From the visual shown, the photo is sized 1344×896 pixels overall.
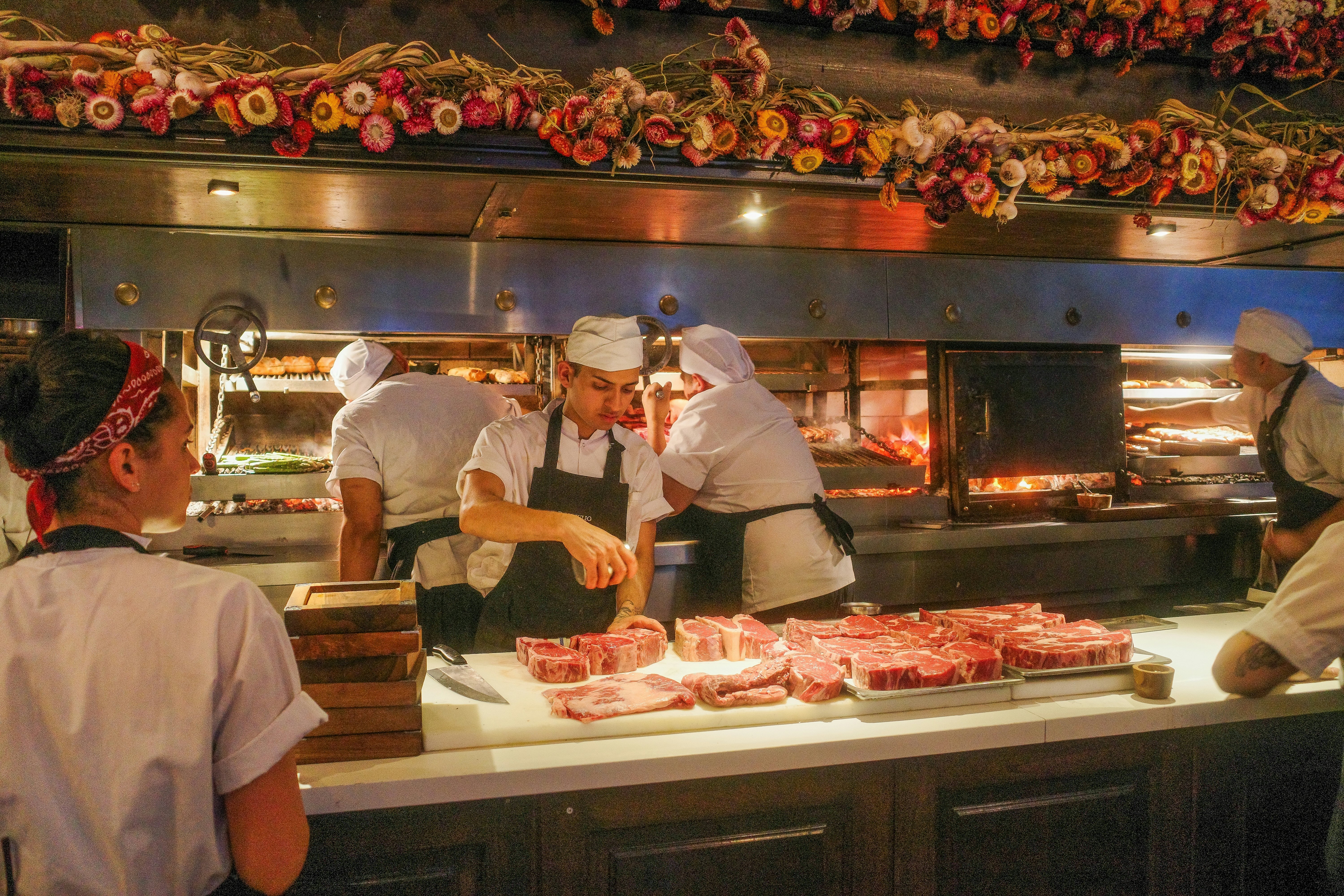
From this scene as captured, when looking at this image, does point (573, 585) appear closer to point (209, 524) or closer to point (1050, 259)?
point (209, 524)

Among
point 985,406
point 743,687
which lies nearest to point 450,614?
point 743,687

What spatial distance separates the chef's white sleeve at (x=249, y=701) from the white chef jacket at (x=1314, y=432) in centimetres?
467

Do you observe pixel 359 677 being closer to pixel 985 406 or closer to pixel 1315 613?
pixel 1315 613

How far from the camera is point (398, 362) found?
13.8 ft

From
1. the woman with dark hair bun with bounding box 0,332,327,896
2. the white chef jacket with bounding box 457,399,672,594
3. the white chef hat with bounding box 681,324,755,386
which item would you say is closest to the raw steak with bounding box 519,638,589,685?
the white chef jacket with bounding box 457,399,672,594

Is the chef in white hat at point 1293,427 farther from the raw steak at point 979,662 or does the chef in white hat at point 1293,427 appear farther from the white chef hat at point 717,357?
the raw steak at point 979,662

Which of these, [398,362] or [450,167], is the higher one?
[450,167]

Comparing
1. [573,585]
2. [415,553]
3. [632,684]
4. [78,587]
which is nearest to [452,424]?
[415,553]

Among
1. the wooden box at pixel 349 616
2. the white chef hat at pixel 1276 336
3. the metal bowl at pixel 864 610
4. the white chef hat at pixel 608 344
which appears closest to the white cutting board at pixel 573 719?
the wooden box at pixel 349 616

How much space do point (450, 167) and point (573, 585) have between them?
1.44 metres

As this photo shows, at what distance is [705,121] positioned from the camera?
264 cm

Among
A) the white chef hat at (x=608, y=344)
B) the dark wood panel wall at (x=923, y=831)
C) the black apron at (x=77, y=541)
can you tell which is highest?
the white chef hat at (x=608, y=344)

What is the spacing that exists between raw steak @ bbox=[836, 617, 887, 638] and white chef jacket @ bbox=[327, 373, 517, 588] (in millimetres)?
1739

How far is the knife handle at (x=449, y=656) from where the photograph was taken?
8.04 ft
